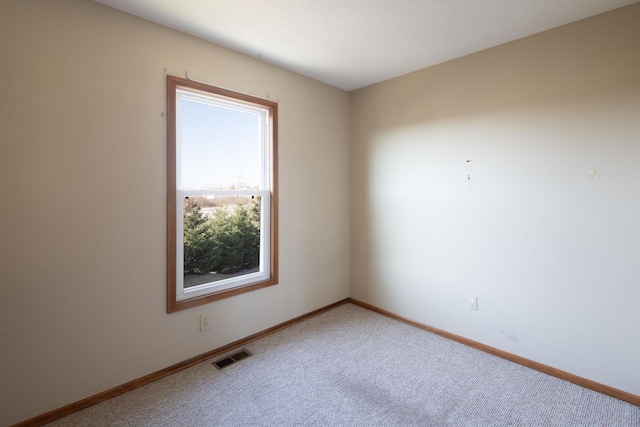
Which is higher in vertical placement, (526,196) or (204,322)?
(526,196)

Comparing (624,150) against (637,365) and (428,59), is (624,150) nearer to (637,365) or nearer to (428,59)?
(637,365)

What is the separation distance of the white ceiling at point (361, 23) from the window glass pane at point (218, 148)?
552 millimetres

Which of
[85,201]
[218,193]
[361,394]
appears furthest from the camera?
[218,193]

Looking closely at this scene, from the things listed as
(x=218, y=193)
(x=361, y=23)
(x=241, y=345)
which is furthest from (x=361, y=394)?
(x=361, y=23)

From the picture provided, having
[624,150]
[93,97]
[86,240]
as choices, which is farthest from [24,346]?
[624,150]

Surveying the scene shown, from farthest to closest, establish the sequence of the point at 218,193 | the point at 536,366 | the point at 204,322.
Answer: the point at 218,193
the point at 204,322
the point at 536,366

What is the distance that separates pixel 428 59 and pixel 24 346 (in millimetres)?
3553

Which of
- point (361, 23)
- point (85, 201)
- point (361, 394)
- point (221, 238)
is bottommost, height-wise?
point (361, 394)

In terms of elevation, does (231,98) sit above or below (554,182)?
above

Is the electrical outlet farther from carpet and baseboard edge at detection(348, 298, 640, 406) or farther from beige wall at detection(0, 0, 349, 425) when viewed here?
carpet and baseboard edge at detection(348, 298, 640, 406)

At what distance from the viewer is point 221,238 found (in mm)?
2666

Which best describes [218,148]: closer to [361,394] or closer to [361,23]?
[361,23]

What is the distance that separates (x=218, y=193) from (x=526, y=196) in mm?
2470

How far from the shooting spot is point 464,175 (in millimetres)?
2713
